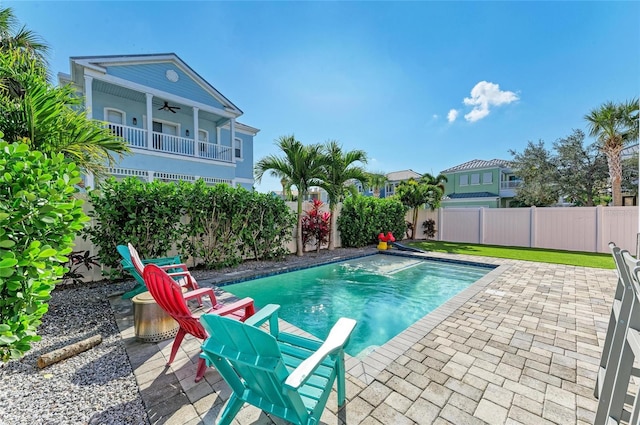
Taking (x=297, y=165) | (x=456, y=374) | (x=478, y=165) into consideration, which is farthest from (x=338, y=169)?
(x=478, y=165)

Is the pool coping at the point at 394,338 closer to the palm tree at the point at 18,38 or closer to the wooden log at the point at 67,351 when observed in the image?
the wooden log at the point at 67,351

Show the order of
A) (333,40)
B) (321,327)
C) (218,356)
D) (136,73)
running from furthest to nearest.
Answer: (136,73), (333,40), (321,327), (218,356)

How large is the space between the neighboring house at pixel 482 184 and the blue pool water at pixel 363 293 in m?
20.5

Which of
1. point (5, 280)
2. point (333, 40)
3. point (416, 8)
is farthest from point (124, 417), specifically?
point (416, 8)

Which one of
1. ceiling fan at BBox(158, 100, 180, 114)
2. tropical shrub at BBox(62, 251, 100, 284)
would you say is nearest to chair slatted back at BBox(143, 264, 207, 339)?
tropical shrub at BBox(62, 251, 100, 284)

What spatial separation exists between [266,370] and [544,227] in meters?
15.0

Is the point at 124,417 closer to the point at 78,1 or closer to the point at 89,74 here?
the point at 78,1

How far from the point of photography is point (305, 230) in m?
10.4

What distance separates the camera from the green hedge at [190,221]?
18.7 feet

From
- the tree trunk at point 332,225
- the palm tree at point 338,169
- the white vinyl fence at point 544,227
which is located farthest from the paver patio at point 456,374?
the white vinyl fence at point 544,227

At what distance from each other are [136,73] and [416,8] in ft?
39.3

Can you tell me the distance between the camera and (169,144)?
42.5 ft

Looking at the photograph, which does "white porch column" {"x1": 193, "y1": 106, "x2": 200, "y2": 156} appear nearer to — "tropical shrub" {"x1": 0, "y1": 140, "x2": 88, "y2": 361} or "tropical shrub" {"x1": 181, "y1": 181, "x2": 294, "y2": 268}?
"tropical shrub" {"x1": 181, "y1": 181, "x2": 294, "y2": 268}

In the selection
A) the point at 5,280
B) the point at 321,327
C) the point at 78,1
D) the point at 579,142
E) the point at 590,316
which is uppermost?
the point at 78,1
